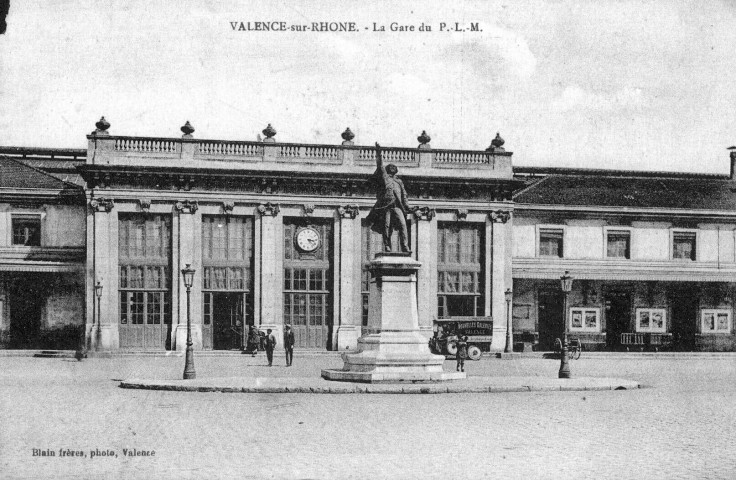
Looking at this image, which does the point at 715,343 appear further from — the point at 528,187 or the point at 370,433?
the point at 370,433

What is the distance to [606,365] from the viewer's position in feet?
102

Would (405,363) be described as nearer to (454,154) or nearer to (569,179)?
(454,154)

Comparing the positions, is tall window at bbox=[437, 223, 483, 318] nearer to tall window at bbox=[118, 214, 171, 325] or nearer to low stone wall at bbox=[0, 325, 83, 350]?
tall window at bbox=[118, 214, 171, 325]

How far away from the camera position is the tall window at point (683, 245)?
43406 mm

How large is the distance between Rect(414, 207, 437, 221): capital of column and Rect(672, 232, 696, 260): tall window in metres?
11.8

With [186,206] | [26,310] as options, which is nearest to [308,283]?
[186,206]

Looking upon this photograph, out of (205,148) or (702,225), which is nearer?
(205,148)

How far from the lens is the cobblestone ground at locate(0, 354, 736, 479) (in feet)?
33.1

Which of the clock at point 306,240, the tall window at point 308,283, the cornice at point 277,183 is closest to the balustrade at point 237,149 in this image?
the cornice at point 277,183

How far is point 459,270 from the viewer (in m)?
39.5

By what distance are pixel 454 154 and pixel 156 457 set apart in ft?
99.8

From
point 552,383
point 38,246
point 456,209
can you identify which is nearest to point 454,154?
point 456,209

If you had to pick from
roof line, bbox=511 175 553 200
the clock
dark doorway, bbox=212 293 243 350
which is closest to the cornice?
the clock

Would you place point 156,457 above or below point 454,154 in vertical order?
below
